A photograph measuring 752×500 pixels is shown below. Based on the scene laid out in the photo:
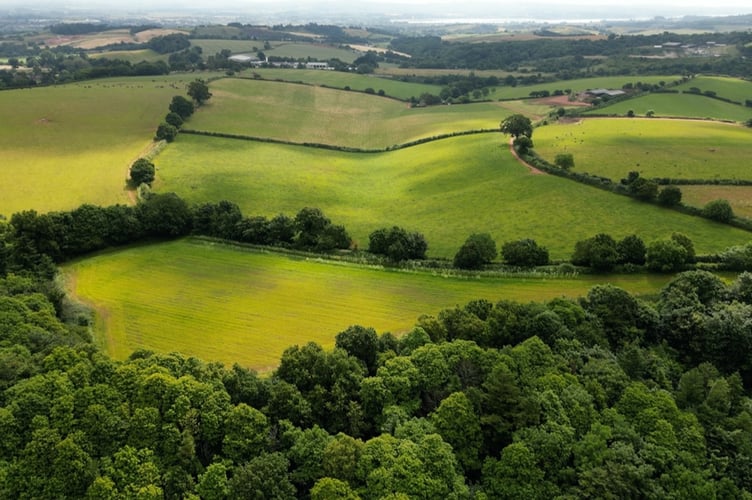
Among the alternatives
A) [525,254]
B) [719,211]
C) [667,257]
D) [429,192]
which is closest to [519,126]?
[429,192]

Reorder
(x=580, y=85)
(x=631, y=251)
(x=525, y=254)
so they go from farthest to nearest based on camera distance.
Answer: (x=580, y=85), (x=525, y=254), (x=631, y=251)

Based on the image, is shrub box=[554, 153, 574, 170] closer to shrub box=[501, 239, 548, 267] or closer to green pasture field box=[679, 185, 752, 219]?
green pasture field box=[679, 185, 752, 219]

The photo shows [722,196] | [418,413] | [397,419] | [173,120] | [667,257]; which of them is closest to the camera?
[397,419]

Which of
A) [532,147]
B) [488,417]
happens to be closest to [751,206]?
[532,147]

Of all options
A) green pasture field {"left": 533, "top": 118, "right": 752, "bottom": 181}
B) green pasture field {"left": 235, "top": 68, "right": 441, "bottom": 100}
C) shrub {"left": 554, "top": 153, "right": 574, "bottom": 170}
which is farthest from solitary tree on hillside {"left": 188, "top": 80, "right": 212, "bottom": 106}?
shrub {"left": 554, "top": 153, "right": 574, "bottom": 170}

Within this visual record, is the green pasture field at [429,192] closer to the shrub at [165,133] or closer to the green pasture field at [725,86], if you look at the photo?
the shrub at [165,133]

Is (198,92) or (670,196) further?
(198,92)

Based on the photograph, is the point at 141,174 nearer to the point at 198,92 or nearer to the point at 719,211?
the point at 198,92

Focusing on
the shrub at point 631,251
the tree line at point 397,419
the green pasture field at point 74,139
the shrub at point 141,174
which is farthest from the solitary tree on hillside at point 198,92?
the shrub at point 631,251
